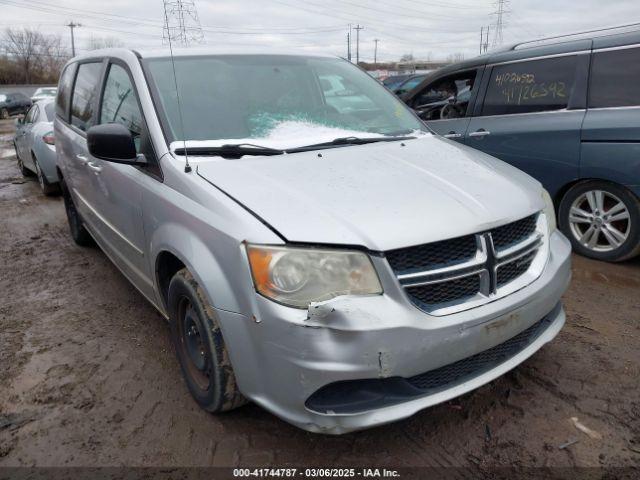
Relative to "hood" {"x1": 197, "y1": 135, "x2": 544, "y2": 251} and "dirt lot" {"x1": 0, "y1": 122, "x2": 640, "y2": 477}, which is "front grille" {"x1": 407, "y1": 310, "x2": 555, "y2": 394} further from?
"hood" {"x1": 197, "y1": 135, "x2": 544, "y2": 251}

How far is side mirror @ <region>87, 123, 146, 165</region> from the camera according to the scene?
2.62 meters

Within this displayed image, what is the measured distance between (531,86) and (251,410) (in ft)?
12.8

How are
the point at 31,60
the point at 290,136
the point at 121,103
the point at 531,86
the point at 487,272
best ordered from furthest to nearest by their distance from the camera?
the point at 31,60, the point at 531,86, the point at 121,103, the point at 290,136, the point at 487,272

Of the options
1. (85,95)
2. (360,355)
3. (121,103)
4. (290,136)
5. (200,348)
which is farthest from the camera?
(85,95)

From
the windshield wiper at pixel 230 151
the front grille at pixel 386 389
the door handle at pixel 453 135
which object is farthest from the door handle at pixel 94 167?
the door handle at pixel 453 135

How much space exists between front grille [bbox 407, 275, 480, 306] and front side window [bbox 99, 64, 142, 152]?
1.80 metres

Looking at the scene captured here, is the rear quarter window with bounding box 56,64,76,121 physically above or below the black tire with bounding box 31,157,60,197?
above

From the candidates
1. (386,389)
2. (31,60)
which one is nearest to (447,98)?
(386,389)

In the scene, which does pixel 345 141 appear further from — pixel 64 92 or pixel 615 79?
pixel 64 92

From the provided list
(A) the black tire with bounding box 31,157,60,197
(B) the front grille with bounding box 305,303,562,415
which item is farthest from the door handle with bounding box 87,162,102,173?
(A) the black tire with bounding box 31,157,60,197

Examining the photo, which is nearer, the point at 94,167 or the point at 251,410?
the point at 251,410

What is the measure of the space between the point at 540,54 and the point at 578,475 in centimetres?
385

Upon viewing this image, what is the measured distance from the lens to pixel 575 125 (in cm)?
431

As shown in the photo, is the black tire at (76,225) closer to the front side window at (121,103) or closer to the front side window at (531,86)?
the front side window at (121,103)
